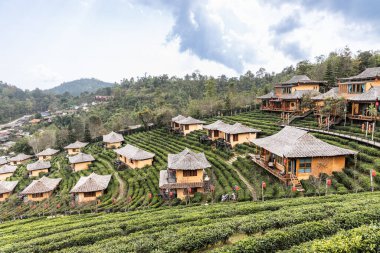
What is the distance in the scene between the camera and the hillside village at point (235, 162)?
69.2ft

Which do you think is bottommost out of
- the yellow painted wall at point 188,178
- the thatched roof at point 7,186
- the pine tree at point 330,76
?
the thatched roof at point 7,186

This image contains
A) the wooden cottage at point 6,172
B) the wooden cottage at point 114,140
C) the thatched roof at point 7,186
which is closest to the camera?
the thatched roof at point 7,186

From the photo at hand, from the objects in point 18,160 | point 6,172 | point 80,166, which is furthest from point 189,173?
point 18,160

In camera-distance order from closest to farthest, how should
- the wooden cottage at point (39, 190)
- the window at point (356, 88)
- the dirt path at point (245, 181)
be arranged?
the dirt path at point (245, 181), the wooden cottage at point (39, 190), the window at point (356, 88)

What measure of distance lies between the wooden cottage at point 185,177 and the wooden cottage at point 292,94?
23.4 meters

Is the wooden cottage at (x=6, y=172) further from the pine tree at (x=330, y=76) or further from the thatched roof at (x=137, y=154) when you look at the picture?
the pine tree at (x=330, y=76)

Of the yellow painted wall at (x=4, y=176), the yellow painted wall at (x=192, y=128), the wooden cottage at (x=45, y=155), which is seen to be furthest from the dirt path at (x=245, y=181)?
the wooden cottage at (x=45, y=155)

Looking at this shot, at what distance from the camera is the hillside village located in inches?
830

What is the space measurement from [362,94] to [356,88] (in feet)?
14.0

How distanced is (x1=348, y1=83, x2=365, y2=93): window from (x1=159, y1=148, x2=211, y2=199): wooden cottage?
76.7 ft

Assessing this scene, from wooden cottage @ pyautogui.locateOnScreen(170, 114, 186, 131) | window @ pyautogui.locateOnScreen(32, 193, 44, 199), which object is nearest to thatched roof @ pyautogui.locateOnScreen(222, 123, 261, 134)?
wooden cottage @ pyautogui.locateOnScreen(170, 114, 186, 131)

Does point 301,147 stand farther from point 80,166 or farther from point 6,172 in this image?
point 6,172

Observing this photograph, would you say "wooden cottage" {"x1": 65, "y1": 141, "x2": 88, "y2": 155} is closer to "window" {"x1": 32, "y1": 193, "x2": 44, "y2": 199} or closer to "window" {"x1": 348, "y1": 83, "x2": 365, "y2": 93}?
"window" {"x1": 32, "y1": 193, "x2": 44, "y2": 199}

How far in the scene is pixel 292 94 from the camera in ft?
146
